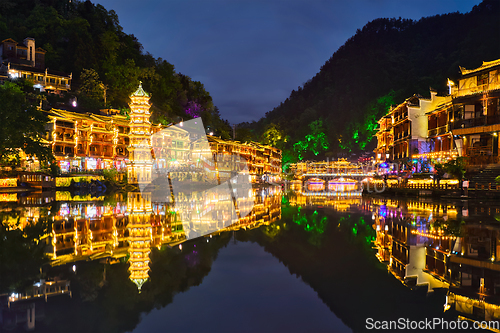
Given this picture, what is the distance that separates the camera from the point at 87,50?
67688 millimetres

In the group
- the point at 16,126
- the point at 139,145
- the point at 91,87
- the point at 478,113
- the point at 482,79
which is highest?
the point at 91,87

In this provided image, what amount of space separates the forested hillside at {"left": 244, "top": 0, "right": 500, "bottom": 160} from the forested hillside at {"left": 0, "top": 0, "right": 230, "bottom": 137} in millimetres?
36104

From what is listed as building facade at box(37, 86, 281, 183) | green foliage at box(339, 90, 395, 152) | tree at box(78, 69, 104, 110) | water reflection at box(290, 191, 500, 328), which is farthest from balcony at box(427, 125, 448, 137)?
tree at box(78, 69, 104, 110)

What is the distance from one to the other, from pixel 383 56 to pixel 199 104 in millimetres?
64535

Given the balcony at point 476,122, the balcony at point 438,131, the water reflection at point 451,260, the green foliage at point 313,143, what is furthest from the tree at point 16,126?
the green foliage at point 313,143

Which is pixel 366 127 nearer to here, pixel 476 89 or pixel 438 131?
pixel 438 131

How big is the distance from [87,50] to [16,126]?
41.4 metres

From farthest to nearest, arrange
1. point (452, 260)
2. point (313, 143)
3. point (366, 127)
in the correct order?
point (313, 143) → point (366, 127) → point (452, 260)

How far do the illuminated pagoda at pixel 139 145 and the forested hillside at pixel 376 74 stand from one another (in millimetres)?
59406

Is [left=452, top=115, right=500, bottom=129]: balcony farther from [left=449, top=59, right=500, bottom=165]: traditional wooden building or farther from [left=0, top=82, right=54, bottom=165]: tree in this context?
[left=0, top=82, right=54, bottom=165]: tree

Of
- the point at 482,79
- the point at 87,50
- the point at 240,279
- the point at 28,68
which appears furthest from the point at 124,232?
the point at 87,50

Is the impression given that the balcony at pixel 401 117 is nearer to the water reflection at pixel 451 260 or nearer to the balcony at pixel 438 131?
the balcony at pixel 438 131

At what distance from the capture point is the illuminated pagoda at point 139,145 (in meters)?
41.8

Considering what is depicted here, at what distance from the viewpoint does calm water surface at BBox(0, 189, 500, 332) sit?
4.58 meters
